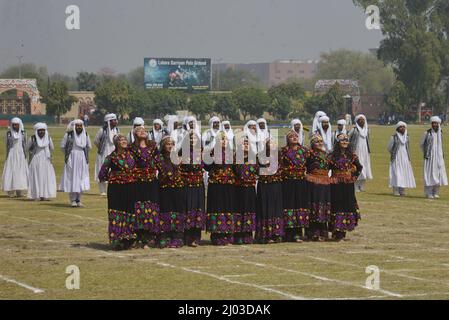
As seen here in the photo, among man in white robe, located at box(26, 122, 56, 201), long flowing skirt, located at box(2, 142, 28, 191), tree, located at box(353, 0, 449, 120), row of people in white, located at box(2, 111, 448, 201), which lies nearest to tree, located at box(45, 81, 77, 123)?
tree, located at box(353, 0, 449, 120)

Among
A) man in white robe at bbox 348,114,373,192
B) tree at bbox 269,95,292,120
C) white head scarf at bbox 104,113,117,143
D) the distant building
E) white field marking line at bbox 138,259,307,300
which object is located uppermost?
the distant building

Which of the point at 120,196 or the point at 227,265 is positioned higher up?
the point at 120,196

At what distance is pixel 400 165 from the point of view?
966 inches

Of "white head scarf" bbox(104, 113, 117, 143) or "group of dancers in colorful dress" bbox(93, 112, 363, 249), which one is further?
"white head scarf" bbox(104, 113, 117, 143)

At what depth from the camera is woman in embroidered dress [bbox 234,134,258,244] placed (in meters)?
15.4

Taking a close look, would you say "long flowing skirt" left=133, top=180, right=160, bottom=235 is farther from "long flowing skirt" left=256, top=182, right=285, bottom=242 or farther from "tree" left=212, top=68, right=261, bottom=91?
"tree" left=212, top=68, right=261, bottom=91

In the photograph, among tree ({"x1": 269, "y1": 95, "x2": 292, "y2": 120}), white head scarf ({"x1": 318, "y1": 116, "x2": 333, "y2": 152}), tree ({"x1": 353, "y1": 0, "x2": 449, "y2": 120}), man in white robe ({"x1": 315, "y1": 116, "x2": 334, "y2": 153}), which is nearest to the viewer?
man in white robe ({"x1": 315, "y1": 116, "x2": 334, "y2": 153})

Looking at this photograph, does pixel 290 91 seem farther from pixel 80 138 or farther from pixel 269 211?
pixel 269 211

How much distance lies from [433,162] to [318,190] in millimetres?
8527

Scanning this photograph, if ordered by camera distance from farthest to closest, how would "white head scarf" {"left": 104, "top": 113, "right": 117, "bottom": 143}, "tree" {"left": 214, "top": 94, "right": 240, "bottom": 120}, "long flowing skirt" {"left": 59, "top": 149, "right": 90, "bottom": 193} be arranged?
"tree" {"left": 214, "top": 94, "right": 240, "bottom": 120} < "white head scarf" {"left": 104, "top": 113, "right": 117, "bottom": 143} < "long flowing skirt" {"left": 59, "top": 149, "right": 90, "bottom": 193}

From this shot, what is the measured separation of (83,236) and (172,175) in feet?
7.77

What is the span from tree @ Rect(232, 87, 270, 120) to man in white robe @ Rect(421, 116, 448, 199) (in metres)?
60.8

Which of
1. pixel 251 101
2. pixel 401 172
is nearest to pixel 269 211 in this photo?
pixel 401 172
